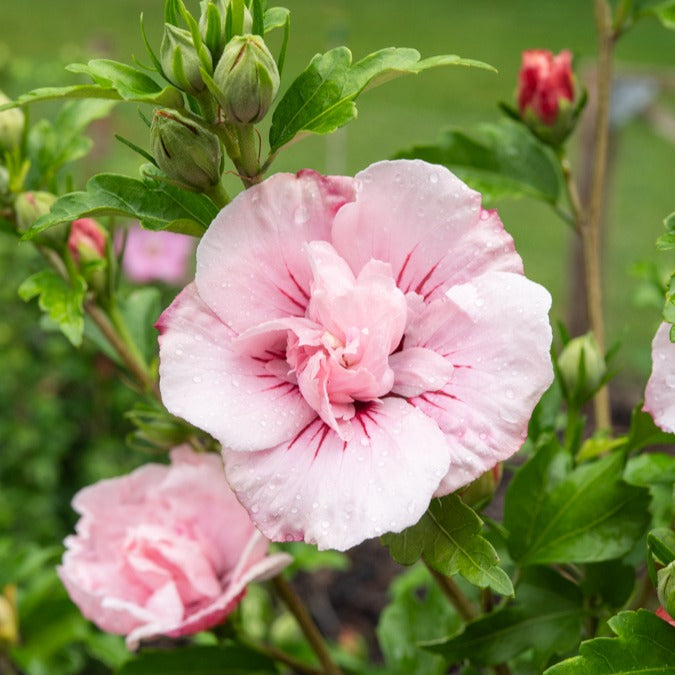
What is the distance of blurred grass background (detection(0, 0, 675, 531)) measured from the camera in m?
1.85

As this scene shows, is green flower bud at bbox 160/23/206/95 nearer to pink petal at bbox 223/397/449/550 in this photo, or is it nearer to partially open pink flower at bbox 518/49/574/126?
pink petal at bbox 223/397/449/550

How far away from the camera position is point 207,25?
18.9 inches

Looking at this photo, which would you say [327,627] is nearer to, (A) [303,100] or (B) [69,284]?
(B) [69,284]

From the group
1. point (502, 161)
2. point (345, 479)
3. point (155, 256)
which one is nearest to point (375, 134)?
point (155, 256)

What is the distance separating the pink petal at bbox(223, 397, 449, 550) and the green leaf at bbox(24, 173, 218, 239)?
121mm

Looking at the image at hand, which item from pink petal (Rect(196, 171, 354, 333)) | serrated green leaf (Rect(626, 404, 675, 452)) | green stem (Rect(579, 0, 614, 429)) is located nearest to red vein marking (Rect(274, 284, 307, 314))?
pink petal (Rect(196, 171, 354, 333))

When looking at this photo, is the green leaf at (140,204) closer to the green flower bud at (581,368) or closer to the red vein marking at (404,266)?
the red vein marking at (404,266)

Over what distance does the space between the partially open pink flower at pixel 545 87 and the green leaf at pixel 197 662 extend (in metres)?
0.46

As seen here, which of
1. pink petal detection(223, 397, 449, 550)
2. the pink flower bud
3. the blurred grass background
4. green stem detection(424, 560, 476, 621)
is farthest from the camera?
the blurred grass background

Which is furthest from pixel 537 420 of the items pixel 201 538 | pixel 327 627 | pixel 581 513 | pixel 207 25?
pixel 327 627

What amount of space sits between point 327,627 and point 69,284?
125cm

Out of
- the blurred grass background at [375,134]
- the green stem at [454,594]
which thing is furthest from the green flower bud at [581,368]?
the green stem at [454,594]

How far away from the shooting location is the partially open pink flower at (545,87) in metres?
0.78

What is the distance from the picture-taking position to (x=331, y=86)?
19.7 inches
